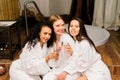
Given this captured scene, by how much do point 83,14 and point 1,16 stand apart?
1682mm

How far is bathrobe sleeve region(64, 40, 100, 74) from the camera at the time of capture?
205 centimetres

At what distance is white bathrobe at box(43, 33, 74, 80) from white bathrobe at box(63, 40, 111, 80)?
0.09 metres

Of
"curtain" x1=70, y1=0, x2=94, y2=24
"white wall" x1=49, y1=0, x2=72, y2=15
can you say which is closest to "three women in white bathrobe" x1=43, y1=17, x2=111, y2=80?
"curtain" x1=70, y1=0, x2=94, y2=24

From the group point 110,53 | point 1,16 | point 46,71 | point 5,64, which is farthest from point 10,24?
point 110,53

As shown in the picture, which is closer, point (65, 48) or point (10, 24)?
point (65, 48)

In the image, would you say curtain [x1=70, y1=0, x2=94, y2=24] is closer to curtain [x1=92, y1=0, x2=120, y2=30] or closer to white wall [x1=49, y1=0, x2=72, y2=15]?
curtain [x1=92, y1=0, x2=120, y2=30]

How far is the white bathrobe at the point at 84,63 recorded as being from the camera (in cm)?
205

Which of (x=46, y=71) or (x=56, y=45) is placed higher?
(x=56, y=45)

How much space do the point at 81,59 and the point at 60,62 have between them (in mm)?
275

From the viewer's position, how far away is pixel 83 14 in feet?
15.1

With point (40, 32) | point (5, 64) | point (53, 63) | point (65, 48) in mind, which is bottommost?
point (5, 64)

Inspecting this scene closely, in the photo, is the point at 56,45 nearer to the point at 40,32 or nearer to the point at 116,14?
the point at 40,32

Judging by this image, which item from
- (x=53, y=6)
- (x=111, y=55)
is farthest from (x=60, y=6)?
(x=111, y=55)

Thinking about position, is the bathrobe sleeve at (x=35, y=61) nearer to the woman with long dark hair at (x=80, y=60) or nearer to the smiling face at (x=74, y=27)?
the woman with long dark hair at (x=80, y=60)
